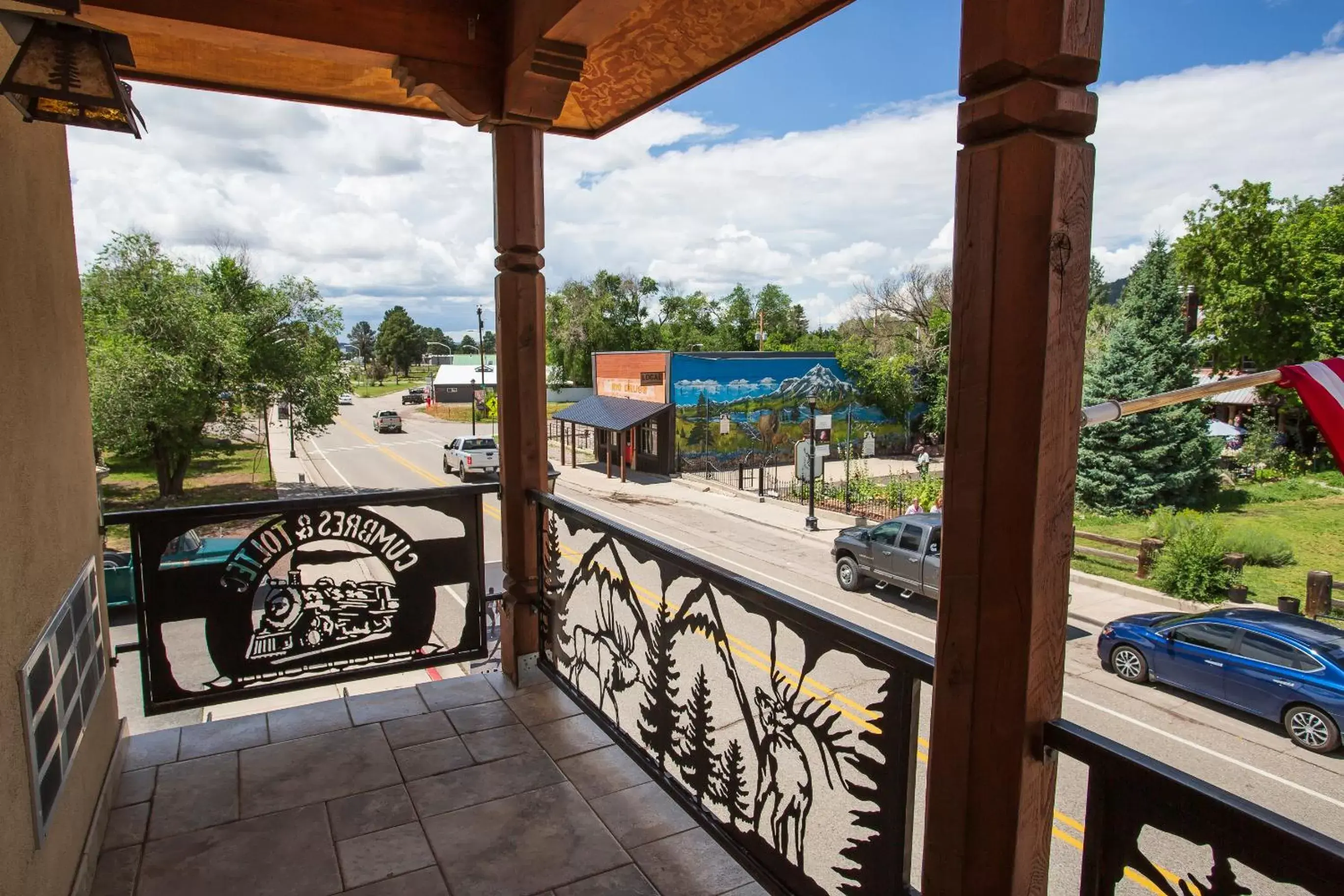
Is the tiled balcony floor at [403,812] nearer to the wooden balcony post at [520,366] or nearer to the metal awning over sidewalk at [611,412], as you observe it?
the wooden balcony post at [520,366]

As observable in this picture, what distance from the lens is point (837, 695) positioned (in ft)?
26.2

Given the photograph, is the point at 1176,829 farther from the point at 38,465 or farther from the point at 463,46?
Result: the point at 463,46

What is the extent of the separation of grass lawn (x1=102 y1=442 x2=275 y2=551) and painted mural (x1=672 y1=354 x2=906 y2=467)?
12421 millimetres

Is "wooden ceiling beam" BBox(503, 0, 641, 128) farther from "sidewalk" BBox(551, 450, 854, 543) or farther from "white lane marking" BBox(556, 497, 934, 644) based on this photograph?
"sidewalk" BBox(551, 450, 854, 543)

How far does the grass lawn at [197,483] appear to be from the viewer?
1852cm

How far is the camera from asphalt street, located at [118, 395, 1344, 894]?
5.96m

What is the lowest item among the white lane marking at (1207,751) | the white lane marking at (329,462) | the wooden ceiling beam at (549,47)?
the white lane marking at (1207,751)

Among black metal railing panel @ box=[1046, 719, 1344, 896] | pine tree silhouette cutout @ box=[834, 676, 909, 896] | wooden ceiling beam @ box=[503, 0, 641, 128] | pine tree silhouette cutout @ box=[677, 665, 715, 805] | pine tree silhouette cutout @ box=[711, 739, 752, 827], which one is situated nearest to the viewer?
black metal railing panel @ box=[1046, 719, 1344, 896]

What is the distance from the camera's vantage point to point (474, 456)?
23.4m

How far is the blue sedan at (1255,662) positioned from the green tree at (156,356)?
61.9ft

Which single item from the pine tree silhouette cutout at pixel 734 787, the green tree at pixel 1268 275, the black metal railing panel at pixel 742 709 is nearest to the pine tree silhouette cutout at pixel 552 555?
the black metal railing panel at pixel 742 709

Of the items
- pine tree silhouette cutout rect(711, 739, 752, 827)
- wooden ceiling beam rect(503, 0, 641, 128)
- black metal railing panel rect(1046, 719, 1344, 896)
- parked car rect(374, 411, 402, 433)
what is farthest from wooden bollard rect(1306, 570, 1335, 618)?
parked car rect(374, 411, 402, 433)

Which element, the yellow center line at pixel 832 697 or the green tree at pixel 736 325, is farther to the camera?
the green tree at pixel 736 325

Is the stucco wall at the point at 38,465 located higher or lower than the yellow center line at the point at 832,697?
higher
